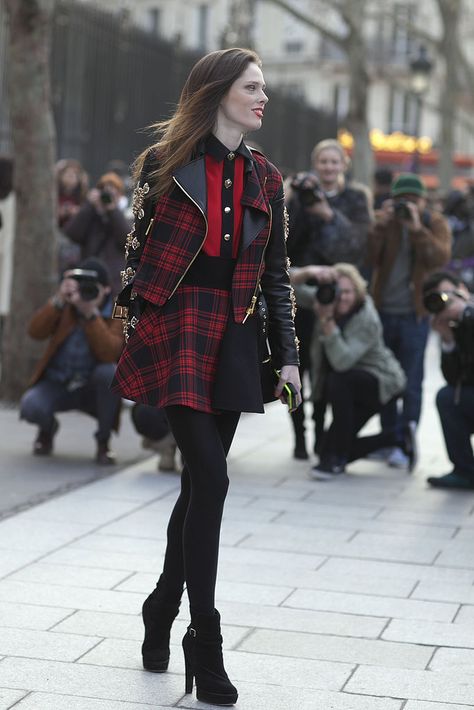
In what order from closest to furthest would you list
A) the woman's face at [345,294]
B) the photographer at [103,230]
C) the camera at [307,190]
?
the woman's face at [345,294] < the camera at [307,190] < the photographer at [103,230]

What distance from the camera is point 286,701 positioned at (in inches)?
172

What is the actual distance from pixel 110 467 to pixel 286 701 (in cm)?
434

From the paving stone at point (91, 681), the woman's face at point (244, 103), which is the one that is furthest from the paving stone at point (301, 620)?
the woman's face at point (244, 103)

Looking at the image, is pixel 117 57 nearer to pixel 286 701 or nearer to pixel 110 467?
pixel 110 467

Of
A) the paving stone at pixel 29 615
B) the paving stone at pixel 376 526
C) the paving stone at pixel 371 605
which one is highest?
the paving stone at pixel 29 615

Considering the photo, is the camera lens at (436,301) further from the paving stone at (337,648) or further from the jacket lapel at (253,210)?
the jacket lapel at (253,210)

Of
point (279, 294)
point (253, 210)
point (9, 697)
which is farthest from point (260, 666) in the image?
point (253, 210)

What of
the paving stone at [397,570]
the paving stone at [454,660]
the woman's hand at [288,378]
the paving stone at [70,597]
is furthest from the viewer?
the paving stone at [397,570]

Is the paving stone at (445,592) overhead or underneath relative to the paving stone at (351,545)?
overhead

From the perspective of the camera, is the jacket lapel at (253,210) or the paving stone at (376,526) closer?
the jacket lapel at (253,210)

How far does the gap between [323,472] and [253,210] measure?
14.2ft

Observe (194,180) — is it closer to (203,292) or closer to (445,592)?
A: (203,292)

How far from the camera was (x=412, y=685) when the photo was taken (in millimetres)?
4543

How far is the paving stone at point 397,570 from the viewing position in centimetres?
611
